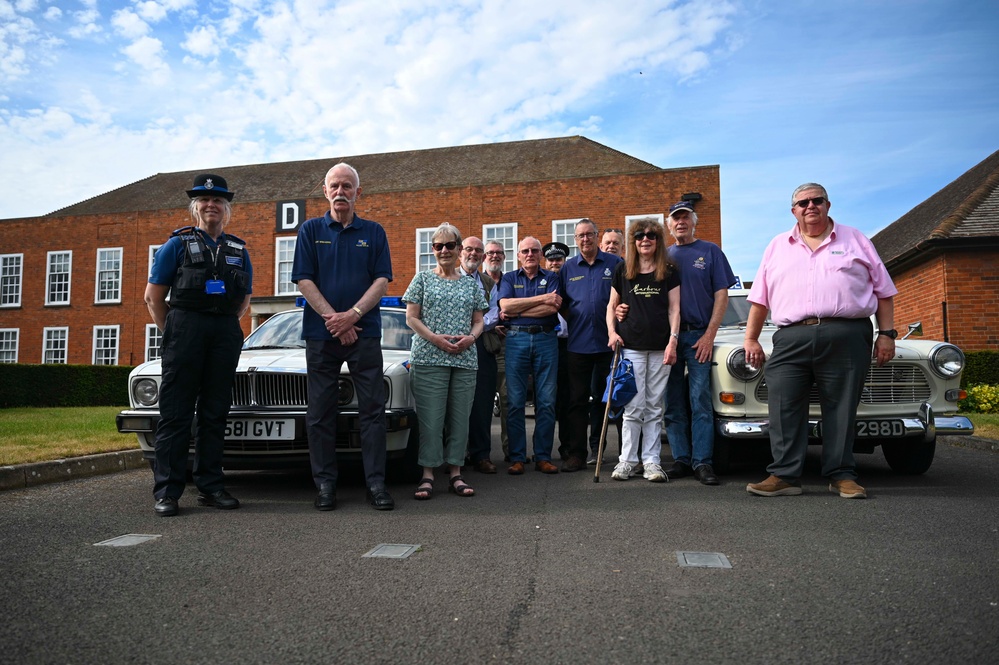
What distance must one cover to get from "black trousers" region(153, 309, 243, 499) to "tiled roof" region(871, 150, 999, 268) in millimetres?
15022

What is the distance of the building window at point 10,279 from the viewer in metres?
29.5

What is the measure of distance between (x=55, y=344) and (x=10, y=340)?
2240 millimetres

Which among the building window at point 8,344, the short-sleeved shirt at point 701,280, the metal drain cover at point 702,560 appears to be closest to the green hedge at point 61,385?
the building window at point 8,344

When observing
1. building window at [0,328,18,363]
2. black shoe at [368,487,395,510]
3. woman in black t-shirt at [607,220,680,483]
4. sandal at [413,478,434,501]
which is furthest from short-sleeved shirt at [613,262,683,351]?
building window at [0,328,18,363]

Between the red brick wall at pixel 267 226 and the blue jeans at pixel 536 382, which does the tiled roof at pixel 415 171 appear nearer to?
the red brick wall at pixel 267 226

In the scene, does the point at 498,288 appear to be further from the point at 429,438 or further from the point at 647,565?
the point at 647,565

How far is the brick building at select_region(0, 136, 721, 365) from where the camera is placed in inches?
933

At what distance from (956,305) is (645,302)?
12588mm

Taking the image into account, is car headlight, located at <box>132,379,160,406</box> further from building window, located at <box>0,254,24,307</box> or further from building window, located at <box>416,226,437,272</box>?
building window, located at <box>0,254,24,307</box>

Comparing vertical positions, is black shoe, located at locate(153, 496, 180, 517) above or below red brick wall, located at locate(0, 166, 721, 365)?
below

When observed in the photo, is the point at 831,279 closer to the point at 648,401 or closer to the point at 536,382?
the point at 648,401

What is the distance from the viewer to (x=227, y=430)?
15.6 ft

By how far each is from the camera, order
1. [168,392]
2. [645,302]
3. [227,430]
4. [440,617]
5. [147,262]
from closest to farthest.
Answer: [440,617]
[168,392]
[227,430]
[645,302]
[147,262]

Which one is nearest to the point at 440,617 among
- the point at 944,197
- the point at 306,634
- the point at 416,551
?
the point at 306,634
